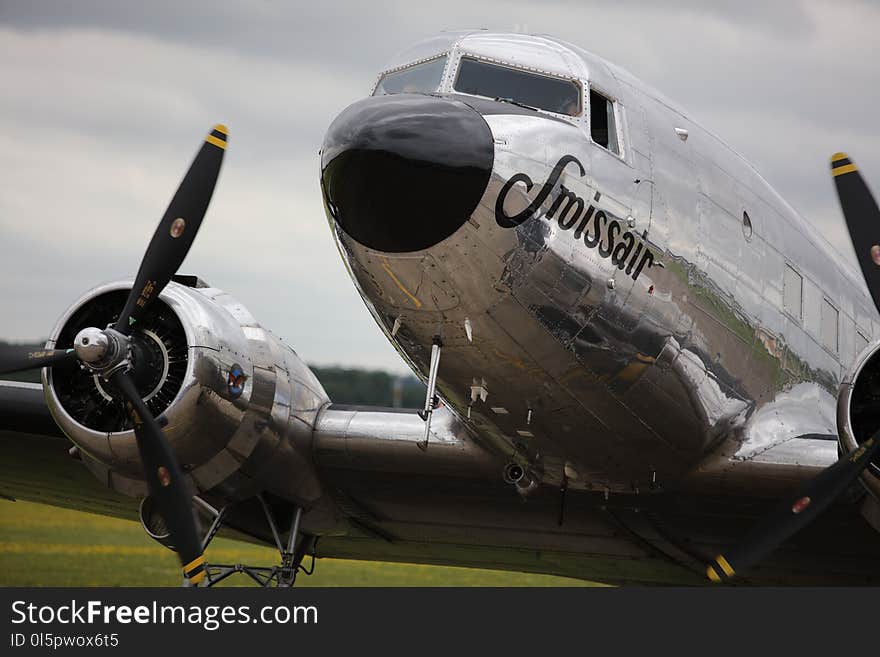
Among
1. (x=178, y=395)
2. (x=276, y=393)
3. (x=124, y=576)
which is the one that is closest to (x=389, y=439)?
(x=276, y=393)

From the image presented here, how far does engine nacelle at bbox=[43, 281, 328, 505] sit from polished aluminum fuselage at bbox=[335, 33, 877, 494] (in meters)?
1.95

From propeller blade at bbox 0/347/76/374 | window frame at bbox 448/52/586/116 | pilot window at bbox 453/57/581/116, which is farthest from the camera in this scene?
propeller blade at bbox 0/347/76/374

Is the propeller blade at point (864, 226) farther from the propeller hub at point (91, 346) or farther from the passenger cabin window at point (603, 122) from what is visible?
the propeller hub at point (91, 346)

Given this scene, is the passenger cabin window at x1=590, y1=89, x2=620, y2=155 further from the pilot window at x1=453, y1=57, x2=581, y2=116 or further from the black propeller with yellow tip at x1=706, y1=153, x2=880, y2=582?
the black propeller with yellow tip at x1=706, y1=153, x2=880, y2=582

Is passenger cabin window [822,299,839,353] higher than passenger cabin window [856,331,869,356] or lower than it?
higher

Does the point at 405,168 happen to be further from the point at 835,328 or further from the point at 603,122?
the point at 835,328

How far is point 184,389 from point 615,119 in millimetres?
4075

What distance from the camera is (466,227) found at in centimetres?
839

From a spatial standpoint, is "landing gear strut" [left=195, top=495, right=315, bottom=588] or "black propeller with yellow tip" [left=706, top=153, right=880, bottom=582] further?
"landing gear strut" [left=195, top=495, right=315, bottom=588]

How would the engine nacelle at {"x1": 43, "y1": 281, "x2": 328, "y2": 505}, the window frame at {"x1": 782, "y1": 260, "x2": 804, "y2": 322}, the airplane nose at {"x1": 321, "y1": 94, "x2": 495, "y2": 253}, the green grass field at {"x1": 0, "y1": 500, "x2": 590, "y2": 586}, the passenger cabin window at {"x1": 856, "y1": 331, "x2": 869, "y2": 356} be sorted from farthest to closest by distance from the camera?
the green grass field at {"x1": 0, "y1": 500, "x2": 590, "y2": 586}, the passenger cabin window at {"x1": 856, "y1": 331, "x2": 869, "y2": 356}, the window frame at {"x1": 782, "y1": 260, "x2": 804, "y2": 322}, the engine nacelle at {"x1": 43, "y1": 281, "x2": 328, "y2": 505}, the airplane nose at {"x1": 321, "y1": 94, "x2": 495, "y2": 253}

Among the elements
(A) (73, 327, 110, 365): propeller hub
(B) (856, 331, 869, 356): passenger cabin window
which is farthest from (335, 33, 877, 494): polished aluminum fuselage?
(A) (73, 327, 110, 365): propeller hub

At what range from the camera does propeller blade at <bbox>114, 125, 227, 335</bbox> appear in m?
10.3

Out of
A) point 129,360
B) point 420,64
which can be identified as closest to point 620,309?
point 420,64

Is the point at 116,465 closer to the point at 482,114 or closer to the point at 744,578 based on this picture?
the point at 482,114
